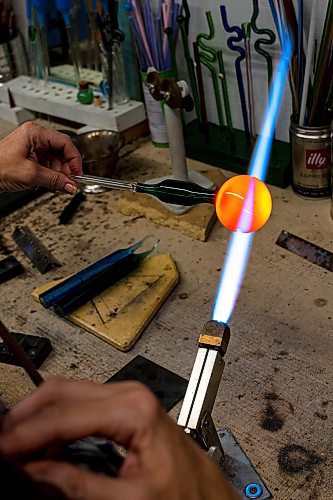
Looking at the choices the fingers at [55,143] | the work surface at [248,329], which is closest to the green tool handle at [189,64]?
the work surface at [248,329]

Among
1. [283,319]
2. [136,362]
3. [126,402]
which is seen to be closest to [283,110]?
[283,319]

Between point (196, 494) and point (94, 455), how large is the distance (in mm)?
78

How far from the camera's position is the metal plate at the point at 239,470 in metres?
0.75

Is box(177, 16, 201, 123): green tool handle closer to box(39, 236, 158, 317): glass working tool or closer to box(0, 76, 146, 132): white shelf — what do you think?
box(0, 76, 146, 132): white shelf

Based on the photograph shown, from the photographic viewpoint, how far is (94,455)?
46 centimetres

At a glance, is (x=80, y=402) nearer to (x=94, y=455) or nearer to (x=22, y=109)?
(x=94, y=455)

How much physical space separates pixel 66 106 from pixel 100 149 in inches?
8.5

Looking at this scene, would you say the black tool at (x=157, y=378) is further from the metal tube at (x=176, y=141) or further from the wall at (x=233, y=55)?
the wall at (x=233, y=55)

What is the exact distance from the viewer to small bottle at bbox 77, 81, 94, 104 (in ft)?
5.05

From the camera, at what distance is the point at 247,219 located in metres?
0.74

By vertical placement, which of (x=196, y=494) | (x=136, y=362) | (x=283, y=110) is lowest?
(x=136, y=362)

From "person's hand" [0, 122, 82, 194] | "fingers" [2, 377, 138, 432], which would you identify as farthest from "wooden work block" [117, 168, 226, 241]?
"fingers" [2, 377, 138, 432]

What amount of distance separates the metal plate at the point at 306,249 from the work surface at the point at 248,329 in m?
0.01

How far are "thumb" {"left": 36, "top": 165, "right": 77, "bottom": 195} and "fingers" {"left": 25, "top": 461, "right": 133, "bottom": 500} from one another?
25.6 inches
